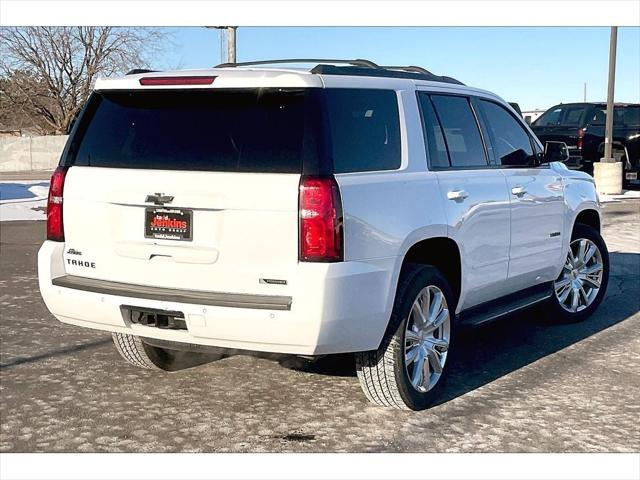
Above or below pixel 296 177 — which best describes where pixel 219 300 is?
below

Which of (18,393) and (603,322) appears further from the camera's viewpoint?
(603,322)

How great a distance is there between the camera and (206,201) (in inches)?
154

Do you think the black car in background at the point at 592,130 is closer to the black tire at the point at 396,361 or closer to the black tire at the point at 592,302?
the black tire at the point at 592,302

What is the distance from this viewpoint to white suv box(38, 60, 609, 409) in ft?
12.6

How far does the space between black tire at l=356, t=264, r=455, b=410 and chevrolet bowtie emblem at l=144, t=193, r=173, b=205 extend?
1337 mm

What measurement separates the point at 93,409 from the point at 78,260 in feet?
2.85

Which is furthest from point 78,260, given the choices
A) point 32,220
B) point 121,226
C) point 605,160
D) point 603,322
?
point 605,160

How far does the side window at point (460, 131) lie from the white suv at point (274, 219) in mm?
28

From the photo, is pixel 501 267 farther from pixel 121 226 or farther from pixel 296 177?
pixel 121 226

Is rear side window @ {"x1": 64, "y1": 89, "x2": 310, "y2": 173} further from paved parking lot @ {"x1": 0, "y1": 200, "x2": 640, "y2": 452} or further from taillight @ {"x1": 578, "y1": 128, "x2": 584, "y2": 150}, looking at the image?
taillight @ {"x1": 578, "y1": 128, "x2": 584, "y2": 150}

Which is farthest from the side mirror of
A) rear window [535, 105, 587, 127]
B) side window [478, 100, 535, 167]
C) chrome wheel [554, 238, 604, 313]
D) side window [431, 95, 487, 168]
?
rear window [535, 105, 587, 127]

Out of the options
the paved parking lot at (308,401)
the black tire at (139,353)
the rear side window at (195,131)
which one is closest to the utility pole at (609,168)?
the paved parking lot at (308,401)

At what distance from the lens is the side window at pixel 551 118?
19366 millimetres

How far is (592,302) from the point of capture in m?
6.98
